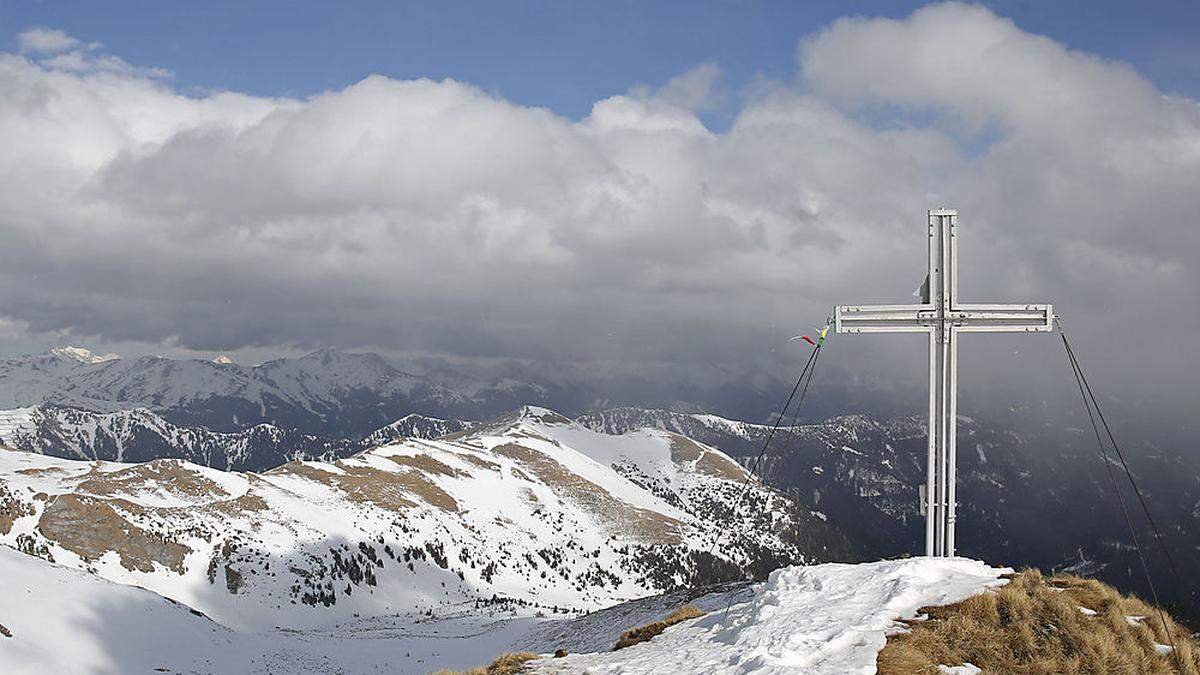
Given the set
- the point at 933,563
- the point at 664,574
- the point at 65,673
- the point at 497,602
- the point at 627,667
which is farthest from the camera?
the point at 664,574

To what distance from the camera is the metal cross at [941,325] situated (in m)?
19.7

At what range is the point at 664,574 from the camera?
632 feet

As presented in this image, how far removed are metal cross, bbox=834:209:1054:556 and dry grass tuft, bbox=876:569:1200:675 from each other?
149 inches

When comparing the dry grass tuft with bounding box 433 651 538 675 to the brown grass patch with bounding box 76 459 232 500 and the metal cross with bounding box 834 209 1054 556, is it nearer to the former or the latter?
the metal cross with bounding box 834 209 1054 556

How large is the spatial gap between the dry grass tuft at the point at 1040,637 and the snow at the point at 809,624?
53 cm

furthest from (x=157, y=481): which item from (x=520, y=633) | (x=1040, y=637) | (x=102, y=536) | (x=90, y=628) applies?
(x=1040, y=637)

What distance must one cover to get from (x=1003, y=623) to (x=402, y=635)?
176ft

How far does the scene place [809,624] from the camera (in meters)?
15.6

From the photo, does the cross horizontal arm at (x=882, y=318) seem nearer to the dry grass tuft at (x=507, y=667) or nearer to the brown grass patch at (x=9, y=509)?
the dry grass tuft at (x=507, y=667)

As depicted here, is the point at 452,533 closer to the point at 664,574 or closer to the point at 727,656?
the point at 664,574

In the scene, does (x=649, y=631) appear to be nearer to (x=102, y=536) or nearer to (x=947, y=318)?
(x=947, y=318)

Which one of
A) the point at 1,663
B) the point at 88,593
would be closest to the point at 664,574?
the point at 88,593

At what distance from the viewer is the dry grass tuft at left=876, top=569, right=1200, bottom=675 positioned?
13812 mm

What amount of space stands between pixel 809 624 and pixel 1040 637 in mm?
4097
